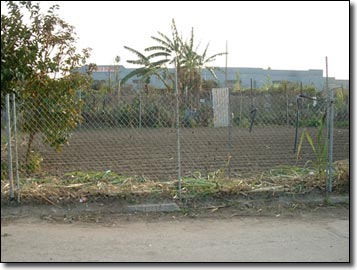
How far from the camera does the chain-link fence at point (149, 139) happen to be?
24.1ft

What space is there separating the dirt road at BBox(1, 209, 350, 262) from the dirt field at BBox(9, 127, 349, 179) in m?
1.99

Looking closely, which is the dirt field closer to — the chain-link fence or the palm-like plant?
the chain-link fence

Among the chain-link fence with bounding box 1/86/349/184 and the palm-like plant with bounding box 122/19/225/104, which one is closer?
the chain-link fence with bounding box 1/86/349/184

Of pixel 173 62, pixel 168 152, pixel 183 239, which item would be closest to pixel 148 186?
pixel 183 239

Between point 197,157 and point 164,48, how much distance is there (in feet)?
54.1

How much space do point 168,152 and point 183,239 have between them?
5428mm

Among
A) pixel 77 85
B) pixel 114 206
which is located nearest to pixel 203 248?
pixel 114 206

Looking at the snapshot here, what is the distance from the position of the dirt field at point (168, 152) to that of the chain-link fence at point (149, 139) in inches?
0.7

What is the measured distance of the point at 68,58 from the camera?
7.58m

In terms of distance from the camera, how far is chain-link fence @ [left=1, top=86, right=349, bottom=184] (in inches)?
290

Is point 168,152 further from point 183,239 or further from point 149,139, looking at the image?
point 183,239

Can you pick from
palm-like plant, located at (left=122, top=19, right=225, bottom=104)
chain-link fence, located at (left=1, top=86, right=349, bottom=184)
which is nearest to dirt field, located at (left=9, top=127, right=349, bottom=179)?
chain-link fence, located at (left=1, top=86, right=349, bottom=184)

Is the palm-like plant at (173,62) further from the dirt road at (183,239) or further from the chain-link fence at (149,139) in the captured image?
the dirt road at (183,239)

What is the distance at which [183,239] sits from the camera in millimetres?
4777
